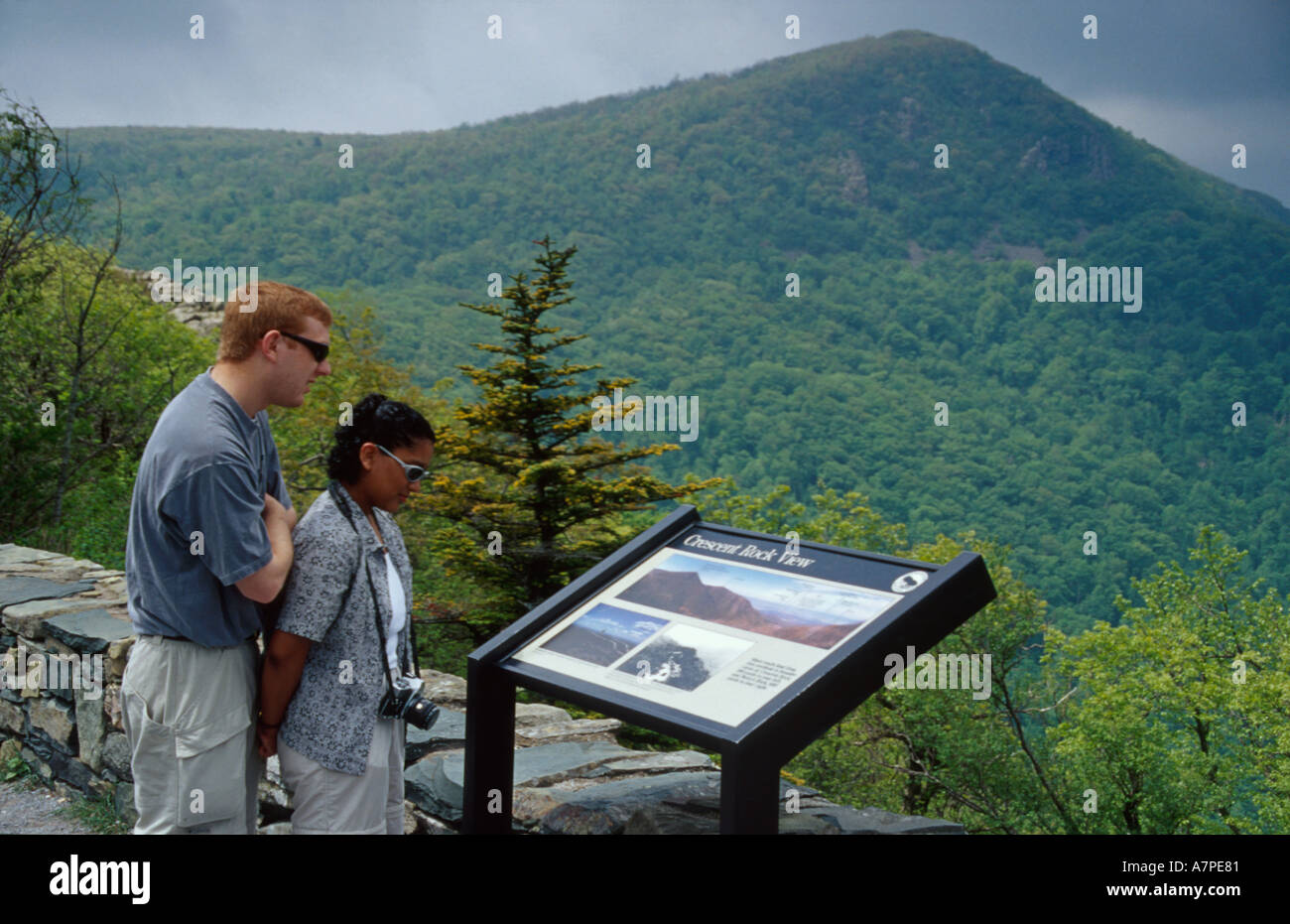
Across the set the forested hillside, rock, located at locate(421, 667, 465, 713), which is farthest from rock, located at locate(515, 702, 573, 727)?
the forested hillside

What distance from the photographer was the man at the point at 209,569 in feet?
6.43

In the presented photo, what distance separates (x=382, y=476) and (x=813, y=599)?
0.97m

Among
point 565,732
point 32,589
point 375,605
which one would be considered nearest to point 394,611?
point 375,605

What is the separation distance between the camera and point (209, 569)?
203 cm

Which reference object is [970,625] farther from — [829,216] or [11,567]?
[829,216]

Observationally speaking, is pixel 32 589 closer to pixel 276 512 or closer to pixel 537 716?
pixel 537 716

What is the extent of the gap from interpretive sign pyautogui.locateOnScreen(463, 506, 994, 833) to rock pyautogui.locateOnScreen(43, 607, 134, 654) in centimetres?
209

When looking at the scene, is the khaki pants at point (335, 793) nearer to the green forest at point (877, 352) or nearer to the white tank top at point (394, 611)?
the white tank top at point (394, 611)

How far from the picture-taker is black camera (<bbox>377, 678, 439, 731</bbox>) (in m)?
2.15

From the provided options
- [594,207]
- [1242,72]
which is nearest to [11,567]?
[594,207]

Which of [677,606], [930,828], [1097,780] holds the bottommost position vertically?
[1097,780]

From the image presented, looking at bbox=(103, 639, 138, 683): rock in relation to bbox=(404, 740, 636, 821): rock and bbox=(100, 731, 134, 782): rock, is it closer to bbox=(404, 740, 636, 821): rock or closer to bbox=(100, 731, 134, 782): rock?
bbox=(100, 731, 134, 782): rock

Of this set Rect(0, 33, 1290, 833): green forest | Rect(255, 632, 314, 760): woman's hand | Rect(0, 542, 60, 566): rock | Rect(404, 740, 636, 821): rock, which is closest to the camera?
Rect(255, 632, 314, 760): woman's hand

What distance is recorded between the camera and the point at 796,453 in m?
41.6
